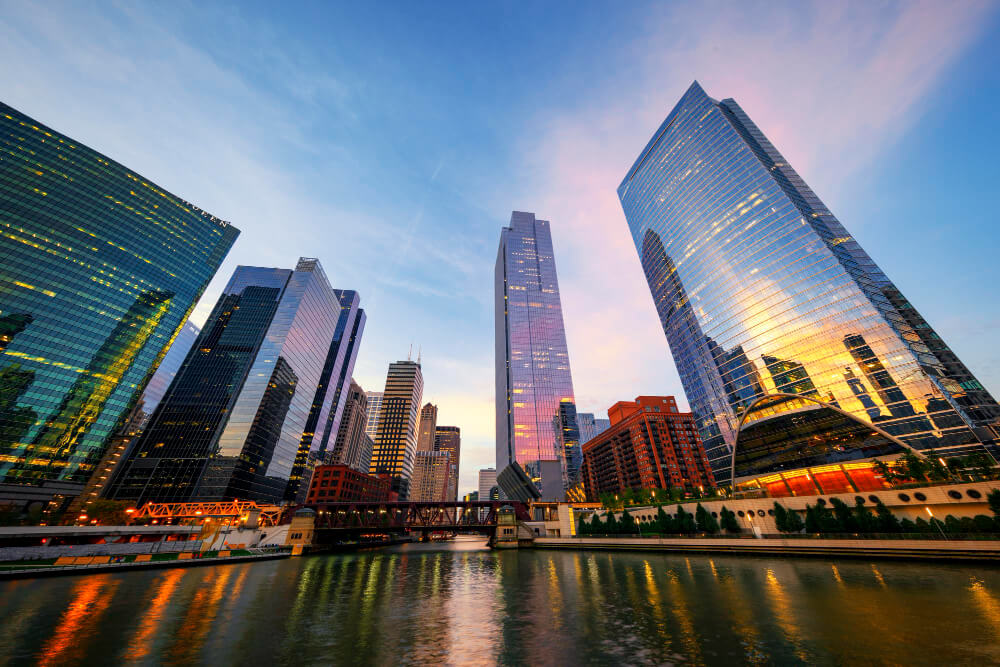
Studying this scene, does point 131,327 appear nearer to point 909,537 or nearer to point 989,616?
point 989,616

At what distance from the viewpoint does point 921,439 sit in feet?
204

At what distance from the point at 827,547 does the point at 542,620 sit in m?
42.6

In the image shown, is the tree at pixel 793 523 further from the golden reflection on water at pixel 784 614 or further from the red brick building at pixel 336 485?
the red brick building at pixel 336 485

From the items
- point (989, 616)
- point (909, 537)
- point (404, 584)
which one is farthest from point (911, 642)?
point (404, 584)

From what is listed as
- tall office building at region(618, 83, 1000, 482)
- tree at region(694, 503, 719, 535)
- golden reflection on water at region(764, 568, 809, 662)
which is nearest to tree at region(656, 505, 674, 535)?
tree at region(694, 503, 719, 535)

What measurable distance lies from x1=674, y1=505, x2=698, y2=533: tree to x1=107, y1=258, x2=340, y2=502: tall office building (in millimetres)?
134444

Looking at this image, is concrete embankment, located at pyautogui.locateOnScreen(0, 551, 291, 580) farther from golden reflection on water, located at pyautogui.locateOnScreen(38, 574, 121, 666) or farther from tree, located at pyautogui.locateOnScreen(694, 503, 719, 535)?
tree, located at pyautogui.locateOnScreen(694, 503, 719, 535)

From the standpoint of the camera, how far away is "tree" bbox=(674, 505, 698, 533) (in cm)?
6169

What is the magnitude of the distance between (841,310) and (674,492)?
178 ft

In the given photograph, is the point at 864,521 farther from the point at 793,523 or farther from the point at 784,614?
the point at 784,614

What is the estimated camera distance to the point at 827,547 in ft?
136

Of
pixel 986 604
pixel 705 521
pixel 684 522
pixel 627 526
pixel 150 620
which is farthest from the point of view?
pixel 627 526

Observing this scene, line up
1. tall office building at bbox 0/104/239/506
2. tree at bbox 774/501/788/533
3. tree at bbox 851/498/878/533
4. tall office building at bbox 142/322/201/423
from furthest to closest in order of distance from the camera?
tall office building at bbox 142/322/201/423 → tall office building at bbox 0/104/239/506 → tree at bbox 774/501/788/533 → tree at bbox 851/498/878/533

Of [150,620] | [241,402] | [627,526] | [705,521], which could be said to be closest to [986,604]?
[705,521]
